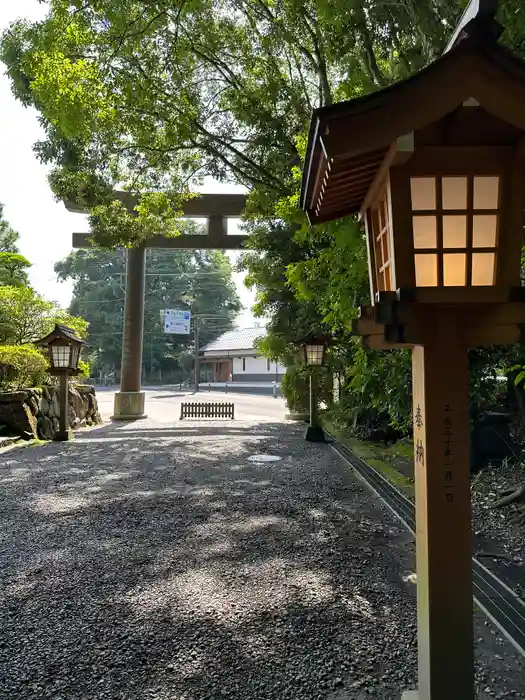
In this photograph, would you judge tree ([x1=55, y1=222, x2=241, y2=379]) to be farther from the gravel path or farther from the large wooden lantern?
the large wooden lantern

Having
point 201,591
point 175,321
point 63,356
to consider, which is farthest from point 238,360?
point 201,591

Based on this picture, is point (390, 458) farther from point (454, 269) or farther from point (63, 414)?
point (63, 414)

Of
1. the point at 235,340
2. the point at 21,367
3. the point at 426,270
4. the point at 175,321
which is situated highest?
the point at 175,321

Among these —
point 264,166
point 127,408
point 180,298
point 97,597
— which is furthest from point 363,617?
point 180,298

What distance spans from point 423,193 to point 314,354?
6.27 metres

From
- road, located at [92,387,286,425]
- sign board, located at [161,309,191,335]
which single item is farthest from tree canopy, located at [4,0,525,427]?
sign board, located at [161,309,191,335]

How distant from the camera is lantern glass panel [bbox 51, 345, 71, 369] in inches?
323

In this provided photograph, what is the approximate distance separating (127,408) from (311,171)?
12.3 metres

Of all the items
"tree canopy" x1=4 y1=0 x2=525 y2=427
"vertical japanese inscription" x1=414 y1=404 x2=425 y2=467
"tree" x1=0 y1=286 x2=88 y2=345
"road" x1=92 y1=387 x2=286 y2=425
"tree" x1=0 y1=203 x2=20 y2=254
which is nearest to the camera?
"vertical japanese inscription" x1=414 y1=404 x2=425 y2=467

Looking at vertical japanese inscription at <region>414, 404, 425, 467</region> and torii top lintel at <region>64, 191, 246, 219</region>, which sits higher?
torii top lintel at <region>64, 191, 246, 219</region>

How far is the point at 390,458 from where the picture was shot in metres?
6.56

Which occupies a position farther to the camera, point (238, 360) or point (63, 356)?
point (238, 360)

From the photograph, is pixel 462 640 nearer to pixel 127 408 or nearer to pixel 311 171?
pixel 311 171

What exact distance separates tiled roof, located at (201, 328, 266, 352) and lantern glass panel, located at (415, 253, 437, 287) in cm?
2948
